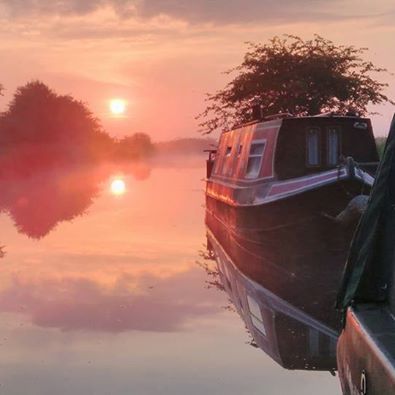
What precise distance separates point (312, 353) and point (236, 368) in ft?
2.40

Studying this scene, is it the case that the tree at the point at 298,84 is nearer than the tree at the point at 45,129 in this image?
Yes

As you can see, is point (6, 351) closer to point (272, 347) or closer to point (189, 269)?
point (272, 347)

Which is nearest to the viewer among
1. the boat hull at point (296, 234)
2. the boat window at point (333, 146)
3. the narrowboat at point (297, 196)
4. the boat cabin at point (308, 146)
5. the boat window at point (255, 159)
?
the boat hull at point (296, 234)

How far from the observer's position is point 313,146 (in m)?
17.1

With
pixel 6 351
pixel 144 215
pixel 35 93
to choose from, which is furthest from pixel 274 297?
pixel 35 93

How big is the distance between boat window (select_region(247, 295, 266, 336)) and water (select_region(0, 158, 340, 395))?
16 centimetres

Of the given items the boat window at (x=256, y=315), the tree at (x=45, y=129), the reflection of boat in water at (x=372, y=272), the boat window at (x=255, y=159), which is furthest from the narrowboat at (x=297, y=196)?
the tree at (x=45, y=129)

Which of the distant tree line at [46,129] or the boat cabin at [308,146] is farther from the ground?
the boat cabin at [308,146]

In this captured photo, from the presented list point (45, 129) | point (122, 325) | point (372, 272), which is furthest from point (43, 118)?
point (372, 272)

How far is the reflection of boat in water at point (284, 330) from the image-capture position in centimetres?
688

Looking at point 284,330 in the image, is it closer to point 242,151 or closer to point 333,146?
point 333,146

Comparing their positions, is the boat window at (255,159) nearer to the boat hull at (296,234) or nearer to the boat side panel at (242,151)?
the boat side panel at (242,151)

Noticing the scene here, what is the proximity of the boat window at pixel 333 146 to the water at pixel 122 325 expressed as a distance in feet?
10.8

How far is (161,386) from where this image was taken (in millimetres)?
6160
